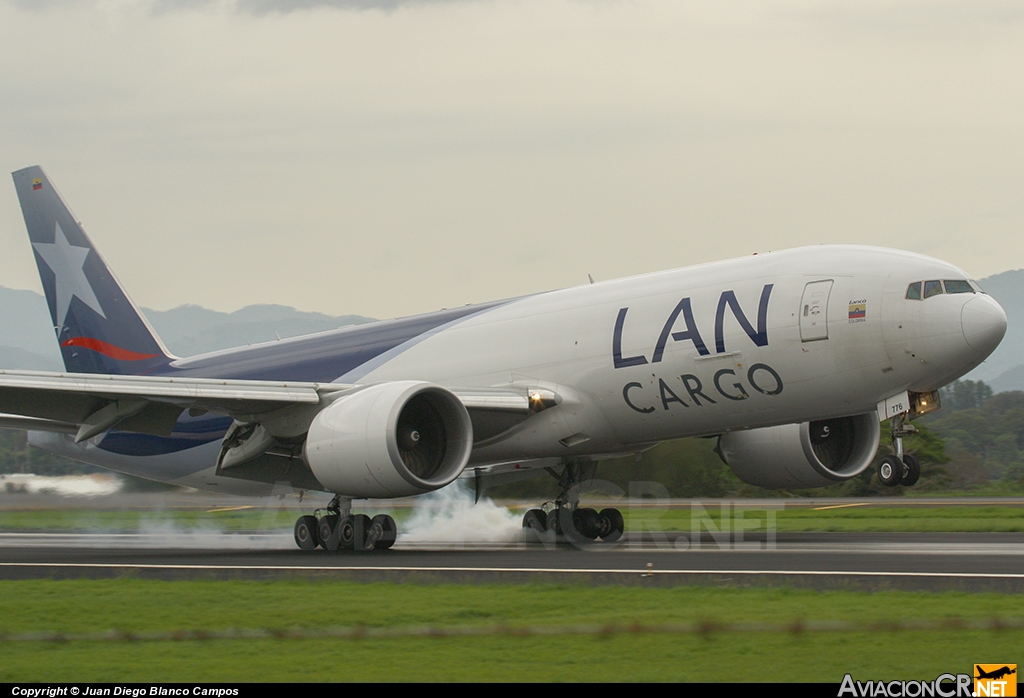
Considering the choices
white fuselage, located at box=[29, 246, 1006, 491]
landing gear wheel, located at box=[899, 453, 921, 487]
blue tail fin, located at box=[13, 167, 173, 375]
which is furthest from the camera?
blue tail fin, located at box=[13, 167, 173, 375]

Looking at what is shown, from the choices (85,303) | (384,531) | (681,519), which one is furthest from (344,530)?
(681,519)

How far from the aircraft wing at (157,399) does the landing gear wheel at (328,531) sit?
2175mm

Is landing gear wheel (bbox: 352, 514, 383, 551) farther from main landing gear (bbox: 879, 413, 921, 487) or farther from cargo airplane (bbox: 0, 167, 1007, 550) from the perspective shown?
main landing gear (bbox: 879, 413, 921, 487)

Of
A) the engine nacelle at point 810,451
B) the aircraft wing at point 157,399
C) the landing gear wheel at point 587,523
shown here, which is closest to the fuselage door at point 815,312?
the engine nacelle at point 810,451

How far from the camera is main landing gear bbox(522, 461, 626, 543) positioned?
76.4 ft

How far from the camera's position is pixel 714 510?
1296 inches

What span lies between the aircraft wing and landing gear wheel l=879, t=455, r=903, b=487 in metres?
6.29

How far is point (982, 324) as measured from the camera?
693 inches

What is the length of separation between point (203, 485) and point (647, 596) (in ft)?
52.5

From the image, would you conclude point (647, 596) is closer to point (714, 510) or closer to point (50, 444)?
point (50, 444)

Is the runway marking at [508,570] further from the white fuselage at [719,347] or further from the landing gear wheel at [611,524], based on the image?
the landing gear wheel at [611,524]

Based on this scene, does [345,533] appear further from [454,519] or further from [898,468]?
[898,468]

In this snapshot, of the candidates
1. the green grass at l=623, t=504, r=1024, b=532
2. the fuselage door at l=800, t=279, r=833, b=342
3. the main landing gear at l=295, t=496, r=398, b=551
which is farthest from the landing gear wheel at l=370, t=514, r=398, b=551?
the fuselage door at l=800, t=279, r=833, b=342

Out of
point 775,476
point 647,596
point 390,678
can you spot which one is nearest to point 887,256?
point 775,476
